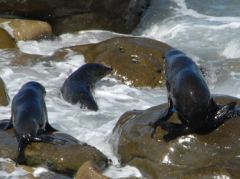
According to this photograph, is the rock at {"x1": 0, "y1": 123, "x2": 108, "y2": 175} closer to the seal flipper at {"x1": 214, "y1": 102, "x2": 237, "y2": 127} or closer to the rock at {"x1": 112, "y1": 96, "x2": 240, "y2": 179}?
the rock at {"x1": 112, "y1": 96, "x2": 240, "y2": 179}

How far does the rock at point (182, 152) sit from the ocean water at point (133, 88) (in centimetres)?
19

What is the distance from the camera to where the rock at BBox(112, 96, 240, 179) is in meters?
6.35

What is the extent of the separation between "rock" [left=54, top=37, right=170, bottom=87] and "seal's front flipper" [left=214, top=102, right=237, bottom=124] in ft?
12.8

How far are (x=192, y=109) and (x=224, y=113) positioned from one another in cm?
43

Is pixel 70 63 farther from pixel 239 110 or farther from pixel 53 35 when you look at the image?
pixel 239 110

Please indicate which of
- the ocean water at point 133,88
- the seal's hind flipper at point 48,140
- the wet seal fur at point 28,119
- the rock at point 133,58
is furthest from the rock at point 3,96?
the rock at point 133,58

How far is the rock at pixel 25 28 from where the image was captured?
13.1 m

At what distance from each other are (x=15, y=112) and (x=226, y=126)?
259cm

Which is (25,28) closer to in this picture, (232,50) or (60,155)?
(232,50)

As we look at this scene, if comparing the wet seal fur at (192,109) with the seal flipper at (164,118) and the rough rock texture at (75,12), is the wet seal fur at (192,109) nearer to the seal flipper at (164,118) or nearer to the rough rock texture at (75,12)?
the seal flipper at (164,118)

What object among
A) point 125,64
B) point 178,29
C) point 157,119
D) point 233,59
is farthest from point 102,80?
point 178,29

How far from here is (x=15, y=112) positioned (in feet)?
25.0

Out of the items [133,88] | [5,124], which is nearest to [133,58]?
[133,88]

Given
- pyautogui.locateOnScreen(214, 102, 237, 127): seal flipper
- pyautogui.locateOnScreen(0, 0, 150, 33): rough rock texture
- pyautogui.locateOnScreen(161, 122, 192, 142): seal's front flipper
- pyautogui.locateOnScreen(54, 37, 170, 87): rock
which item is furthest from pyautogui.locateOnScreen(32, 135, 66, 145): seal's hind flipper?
pyautogui.locateOnScreen(0, 0, 150, 33): rough rock texture
